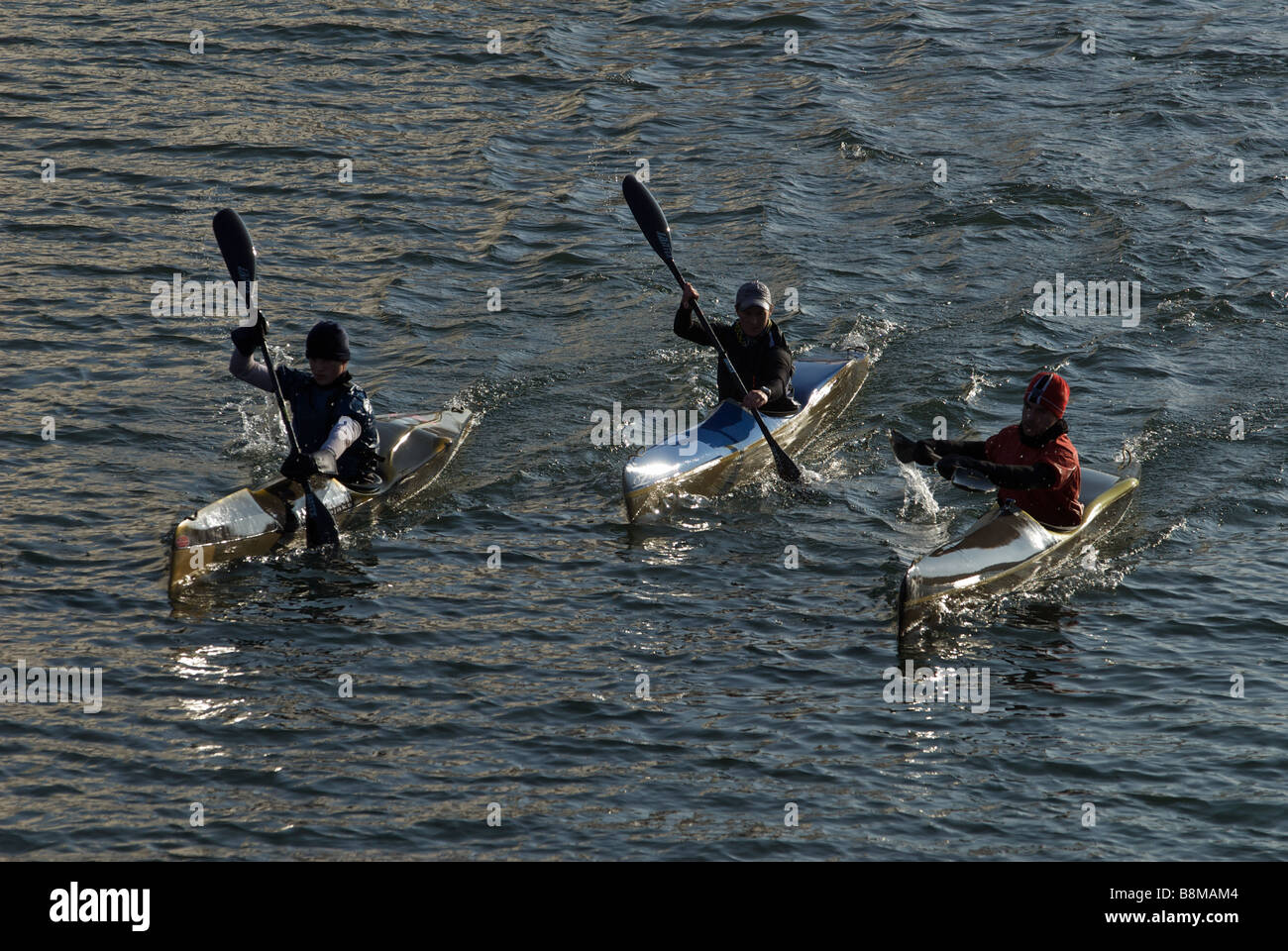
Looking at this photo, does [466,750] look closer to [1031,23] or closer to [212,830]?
[212,830]

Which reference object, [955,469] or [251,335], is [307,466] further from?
[955,469]

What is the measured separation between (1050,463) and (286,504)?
5.19 m

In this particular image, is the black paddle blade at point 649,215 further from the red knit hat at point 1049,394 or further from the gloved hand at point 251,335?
the red knit hat at point 1049,394

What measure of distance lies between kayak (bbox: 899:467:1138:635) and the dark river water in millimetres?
231

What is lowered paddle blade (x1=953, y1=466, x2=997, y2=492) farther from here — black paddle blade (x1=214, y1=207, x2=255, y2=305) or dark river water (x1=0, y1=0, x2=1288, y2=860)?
black paddle blade (x1=214, y1=207, x2=255, y2=305)

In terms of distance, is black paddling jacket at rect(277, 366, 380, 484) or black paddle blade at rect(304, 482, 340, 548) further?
black paddling jacket at rect(277, 366, 380, 484)

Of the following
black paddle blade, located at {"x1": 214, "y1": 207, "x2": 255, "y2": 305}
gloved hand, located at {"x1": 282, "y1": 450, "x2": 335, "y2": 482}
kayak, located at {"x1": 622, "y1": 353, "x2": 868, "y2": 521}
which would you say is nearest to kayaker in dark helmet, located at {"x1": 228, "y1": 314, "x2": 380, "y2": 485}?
gloved hand, located at {"x1": 282, "y1": 450, "x2": 335, "y2": 482}

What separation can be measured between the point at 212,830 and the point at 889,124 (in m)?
14.7

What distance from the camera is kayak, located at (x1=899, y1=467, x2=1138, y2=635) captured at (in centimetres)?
932

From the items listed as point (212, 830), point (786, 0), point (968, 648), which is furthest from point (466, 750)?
point (786, 0)

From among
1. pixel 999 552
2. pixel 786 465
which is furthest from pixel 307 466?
pixel 999 552

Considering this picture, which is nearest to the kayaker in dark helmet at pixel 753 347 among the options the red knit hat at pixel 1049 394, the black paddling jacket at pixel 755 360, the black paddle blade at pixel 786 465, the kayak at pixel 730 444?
the black paddling jacket at pixel 755 360

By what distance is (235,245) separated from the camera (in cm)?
1107

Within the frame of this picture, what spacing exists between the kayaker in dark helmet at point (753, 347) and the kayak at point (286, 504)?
2.22 metres
